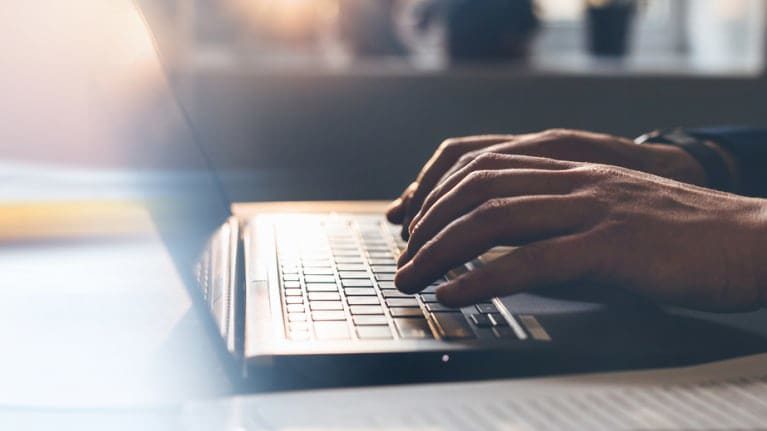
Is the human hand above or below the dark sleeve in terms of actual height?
above

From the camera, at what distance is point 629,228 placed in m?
0.55

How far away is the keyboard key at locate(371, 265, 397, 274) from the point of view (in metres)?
0.69

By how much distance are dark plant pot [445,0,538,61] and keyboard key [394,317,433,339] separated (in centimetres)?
150

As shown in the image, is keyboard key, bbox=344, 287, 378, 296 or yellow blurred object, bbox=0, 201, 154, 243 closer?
keyboard key, bbox=344, 287, 378, 296

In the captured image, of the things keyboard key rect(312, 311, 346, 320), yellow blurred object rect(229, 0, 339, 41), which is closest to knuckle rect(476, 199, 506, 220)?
keyboard key rect(312, 311, 346, 320)

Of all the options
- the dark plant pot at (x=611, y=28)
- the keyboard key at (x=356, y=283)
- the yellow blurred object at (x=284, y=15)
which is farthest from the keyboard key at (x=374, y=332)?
the dark plant pot at (x=611, y=28)

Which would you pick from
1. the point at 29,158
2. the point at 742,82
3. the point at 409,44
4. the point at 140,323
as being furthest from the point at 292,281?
the point at 409,44

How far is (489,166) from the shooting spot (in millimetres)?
642

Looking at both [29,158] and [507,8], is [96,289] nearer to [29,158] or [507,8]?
[29,158]

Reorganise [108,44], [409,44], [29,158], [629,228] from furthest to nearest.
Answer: [409,44]
[29,158]
[108,44]
[629,228]

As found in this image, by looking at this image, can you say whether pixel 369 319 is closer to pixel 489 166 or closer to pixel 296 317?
pixel 296 317

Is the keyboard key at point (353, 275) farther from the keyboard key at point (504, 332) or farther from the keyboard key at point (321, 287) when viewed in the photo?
the keyboard key at point (504, 332)

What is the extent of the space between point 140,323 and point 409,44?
1.78m

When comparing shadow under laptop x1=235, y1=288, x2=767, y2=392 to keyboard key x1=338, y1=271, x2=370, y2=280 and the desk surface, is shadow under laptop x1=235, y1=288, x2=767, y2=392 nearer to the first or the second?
the desk surface
